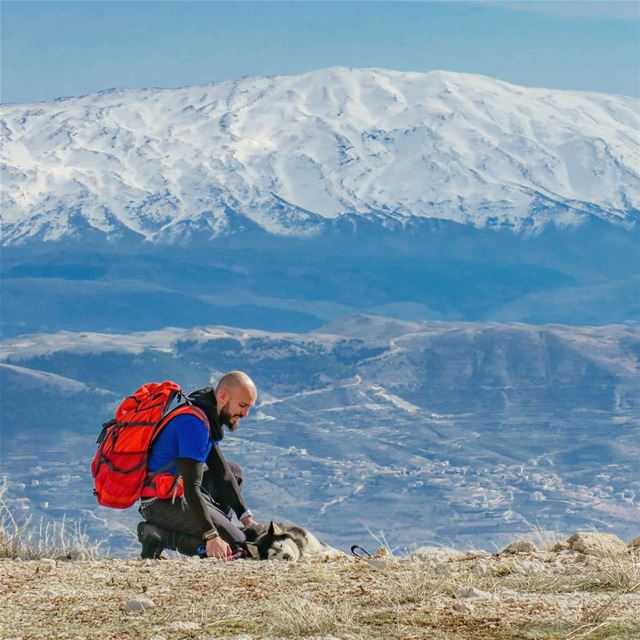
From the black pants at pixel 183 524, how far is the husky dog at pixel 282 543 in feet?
0.47

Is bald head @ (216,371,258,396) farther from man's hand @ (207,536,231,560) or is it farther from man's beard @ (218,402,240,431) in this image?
man's hand @ (207,536,231,560)

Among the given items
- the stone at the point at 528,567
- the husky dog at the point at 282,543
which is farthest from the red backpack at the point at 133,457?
the stone at the point at 528,567

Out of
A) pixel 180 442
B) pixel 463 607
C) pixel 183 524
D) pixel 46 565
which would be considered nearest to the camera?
pixel 463 607

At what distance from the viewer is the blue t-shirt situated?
40.3ft

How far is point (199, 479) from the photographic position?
40.6 feet

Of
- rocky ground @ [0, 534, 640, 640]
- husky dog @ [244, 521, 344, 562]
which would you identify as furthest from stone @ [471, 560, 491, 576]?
husky dog @ [244, 521, 344, 562]

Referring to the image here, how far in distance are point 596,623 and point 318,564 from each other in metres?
3.59

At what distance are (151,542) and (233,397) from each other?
4.86ft

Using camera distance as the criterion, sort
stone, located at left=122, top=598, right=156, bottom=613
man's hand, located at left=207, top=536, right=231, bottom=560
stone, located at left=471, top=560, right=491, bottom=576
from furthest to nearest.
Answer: man's hand, located at left=207, top=536, right=231, bottom=560 → stone, located at left=471, top=560, right=491, bottom=576 → stone, located at left=122, top=598, right=156, bottom=613

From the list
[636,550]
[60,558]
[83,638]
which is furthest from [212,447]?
[83,638]

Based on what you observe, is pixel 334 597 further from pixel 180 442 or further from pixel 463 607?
pixel 180 442

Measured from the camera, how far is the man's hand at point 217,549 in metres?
12.2

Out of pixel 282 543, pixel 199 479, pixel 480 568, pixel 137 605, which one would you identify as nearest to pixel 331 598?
pixel 137 605

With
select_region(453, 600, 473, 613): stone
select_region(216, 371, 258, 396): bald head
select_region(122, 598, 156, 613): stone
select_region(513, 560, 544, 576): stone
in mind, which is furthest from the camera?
select_region(216, 371, 258, 396): bald head
